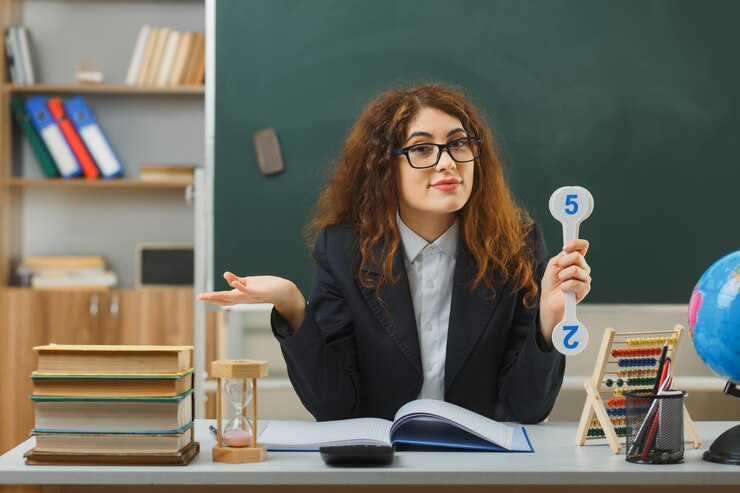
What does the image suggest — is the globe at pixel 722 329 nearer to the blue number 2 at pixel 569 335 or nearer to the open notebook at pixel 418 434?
the blue number 2 at pixel 569 335

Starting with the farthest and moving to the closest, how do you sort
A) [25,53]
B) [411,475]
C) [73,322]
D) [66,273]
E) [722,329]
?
1. [25,53]
2. [66,273]
3. [73,322]
4. [722,329]
5. [411,475]

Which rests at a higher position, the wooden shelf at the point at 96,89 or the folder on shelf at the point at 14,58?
the folder on shelf at the point at 14,58

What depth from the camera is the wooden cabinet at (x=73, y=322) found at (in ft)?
13.3

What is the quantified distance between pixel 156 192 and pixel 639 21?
2477 millimetres

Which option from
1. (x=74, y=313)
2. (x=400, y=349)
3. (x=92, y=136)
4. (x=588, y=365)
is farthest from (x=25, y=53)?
(x=400, y=349)

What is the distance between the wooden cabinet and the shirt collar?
2.20 meters

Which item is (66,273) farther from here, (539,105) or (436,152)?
(436,152)

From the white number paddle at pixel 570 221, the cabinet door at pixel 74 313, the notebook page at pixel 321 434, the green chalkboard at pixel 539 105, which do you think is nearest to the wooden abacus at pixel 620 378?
the white number paddle at pixel 570 221

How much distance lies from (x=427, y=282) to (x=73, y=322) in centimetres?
252

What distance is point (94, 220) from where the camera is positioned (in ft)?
14.8

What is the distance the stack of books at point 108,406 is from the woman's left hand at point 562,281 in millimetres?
659

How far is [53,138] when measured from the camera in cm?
424

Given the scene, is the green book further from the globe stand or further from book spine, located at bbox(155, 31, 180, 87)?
the globe stand

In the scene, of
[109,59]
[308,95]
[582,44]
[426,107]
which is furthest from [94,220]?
[426,107]
